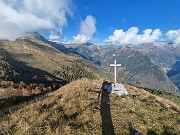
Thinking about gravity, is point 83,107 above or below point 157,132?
above

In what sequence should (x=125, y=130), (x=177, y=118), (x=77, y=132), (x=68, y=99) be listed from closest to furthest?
1. (x=77, y=132)
2. (x=125, y=130)
3. (x=177, y=118)
4. (x=68, y=99)

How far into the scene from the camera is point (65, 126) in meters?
17.6

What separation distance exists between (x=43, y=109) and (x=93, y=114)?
5.01m

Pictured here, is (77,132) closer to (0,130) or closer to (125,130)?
(125,130)

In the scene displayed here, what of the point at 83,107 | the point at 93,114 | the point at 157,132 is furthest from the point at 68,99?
the point at 157,132

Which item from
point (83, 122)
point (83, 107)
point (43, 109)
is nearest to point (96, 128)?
point (83, 122)

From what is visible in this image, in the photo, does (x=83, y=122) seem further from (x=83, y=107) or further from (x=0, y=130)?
(x=0, y=130)

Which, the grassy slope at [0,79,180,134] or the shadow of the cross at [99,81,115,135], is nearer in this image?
the grassy slope at [0,79,180,134]

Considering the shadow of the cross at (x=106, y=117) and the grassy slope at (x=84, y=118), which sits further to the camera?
the shadow of the cross at (x=106, y=117)

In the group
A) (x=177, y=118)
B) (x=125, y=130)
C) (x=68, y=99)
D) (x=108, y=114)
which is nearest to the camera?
(x=125, y=130)

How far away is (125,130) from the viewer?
18.3m

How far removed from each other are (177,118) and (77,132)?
11282 millimetres

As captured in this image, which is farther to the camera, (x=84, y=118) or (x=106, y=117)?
(x=106, y=117)

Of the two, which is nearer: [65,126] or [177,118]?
[65,126]
